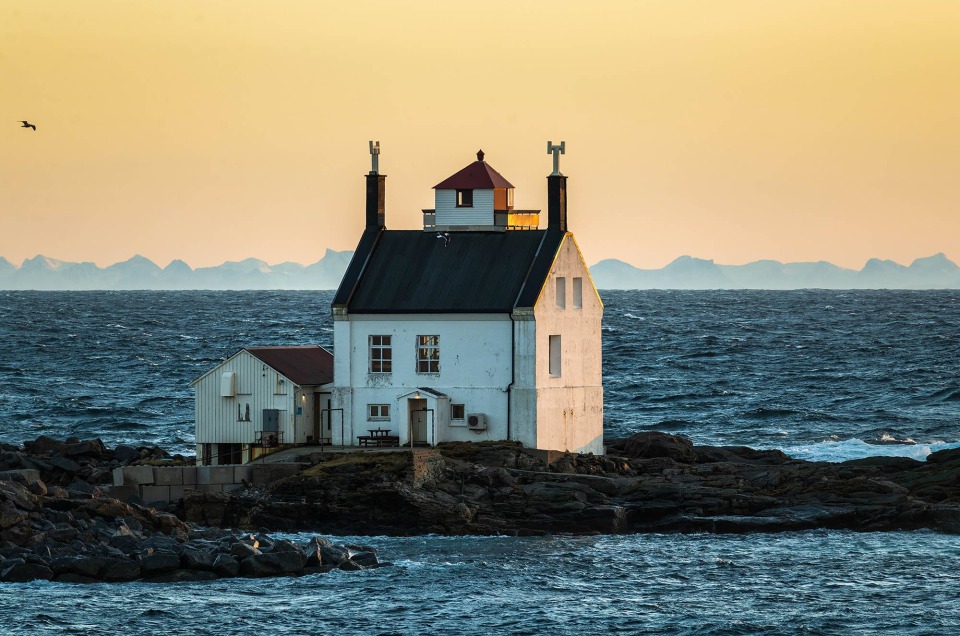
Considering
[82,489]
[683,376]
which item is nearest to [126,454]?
[82,489]

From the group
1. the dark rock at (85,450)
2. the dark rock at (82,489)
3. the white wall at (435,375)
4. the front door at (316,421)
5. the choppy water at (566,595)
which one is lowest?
the choppy water at (566,595)

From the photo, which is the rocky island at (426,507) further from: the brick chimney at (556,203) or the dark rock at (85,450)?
the brick chimney at (556,203)

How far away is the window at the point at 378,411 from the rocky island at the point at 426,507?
285 cm

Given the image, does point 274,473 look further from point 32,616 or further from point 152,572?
point 32,616

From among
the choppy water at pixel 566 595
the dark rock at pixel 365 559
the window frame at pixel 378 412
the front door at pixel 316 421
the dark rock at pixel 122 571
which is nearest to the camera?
the choppy water at pixel 566 595

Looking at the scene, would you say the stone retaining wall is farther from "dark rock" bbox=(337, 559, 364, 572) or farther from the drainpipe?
"dark rock" bbox=(337, 559, 364, 572)

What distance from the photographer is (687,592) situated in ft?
115

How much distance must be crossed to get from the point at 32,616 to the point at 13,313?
151 meters

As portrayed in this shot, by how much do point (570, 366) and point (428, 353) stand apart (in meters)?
4.03

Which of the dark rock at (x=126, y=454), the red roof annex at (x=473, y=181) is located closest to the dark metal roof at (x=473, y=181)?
the red roof annex at (x=473, y=181)

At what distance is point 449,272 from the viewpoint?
48.0 metres

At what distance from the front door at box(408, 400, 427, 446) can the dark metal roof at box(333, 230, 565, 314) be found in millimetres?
2461

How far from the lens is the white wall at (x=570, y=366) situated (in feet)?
153

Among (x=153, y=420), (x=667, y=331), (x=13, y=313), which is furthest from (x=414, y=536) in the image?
(x=13, y=313)
